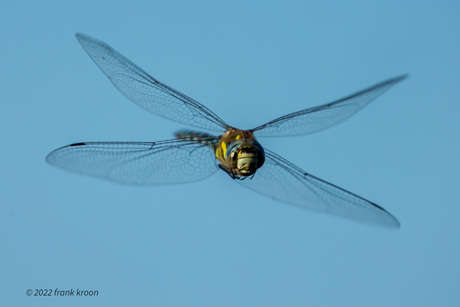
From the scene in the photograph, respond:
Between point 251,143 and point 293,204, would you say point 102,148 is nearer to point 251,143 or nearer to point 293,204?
point 251,143

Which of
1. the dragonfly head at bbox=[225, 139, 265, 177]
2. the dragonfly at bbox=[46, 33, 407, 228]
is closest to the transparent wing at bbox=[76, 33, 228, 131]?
the dragonfly at bbox=[46, 33, 407, 228]

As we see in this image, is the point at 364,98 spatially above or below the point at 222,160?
above

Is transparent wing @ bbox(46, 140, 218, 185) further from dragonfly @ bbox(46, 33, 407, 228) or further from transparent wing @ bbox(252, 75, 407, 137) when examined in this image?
transparent wing @ bbox(252, 75, 407, 137)

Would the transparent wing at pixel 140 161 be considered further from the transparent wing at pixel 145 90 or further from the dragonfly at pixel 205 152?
the transparent wing at pixel 145 90

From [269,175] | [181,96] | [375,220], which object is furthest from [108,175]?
[375,220]

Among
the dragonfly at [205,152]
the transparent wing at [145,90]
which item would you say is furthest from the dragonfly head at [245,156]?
the transparent wing at [145,90]

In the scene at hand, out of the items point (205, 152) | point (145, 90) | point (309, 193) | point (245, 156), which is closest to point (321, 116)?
point (309, 193)
